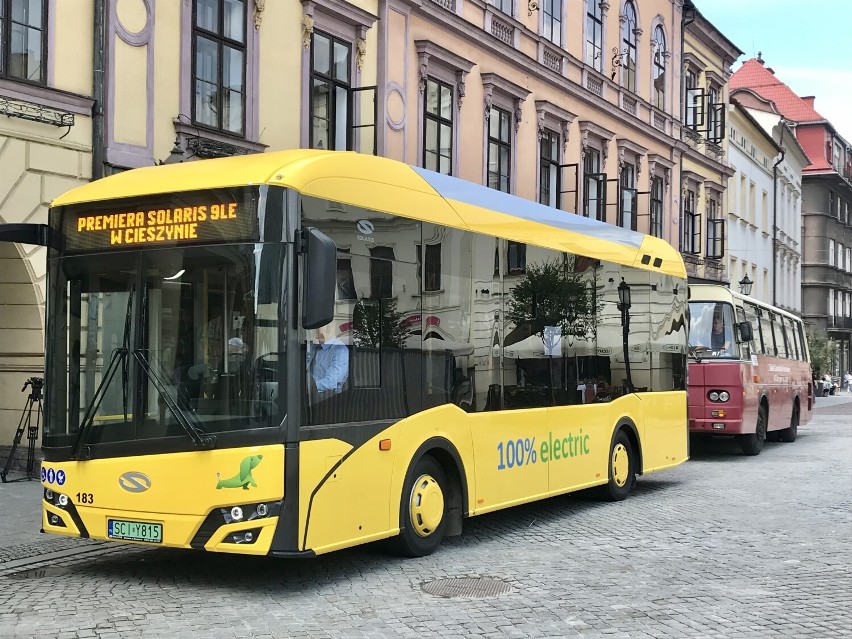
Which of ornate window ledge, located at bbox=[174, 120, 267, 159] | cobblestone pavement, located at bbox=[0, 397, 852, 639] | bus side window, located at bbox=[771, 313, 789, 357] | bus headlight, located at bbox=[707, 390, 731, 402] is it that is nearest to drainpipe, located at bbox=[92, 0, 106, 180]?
ornate window ledge, located at bbox=[174, 120, 267, 159]

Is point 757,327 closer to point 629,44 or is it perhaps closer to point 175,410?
point 629,44

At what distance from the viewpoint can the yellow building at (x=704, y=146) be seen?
123ft

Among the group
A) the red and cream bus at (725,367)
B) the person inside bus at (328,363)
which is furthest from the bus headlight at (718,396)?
the person inside bus at (328,363)

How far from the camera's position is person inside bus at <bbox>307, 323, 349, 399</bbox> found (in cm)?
755

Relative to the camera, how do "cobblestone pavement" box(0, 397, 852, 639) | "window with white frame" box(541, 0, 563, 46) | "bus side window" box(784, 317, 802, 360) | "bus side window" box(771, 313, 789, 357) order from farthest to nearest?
"window with white frame" box(541, 0, 563, 46) < "bus side window" box(784, 317, 802, 360) < "bus side window" box(771, 313, 789, 357) < "cobblestone pavement" box(0, 397, 852, 639)

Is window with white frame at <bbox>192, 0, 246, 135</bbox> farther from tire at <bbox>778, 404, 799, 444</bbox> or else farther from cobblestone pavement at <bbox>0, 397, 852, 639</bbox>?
tire at <bbox>778, 404, 799, 444</bbox>

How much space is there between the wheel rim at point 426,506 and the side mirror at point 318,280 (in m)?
2.04

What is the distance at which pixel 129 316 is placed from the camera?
24.8ft

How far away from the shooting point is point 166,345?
743 cm

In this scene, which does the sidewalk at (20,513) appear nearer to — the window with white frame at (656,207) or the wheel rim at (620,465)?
the wheel rim at (620,465)

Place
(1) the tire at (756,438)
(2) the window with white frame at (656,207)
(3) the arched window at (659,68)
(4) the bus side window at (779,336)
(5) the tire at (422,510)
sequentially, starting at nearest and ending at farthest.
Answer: (5) the tire at (422,510), (1) the tire at (756,438), (4) the bus side window at (779,336), (2) the window with white frame at (656,207), (3) the arched window at (659,68)

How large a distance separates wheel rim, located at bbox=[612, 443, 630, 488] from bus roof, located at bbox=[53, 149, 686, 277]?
2526mm

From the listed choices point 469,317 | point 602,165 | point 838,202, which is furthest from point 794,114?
point 469,317

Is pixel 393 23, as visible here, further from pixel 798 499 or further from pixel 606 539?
pixel 606 539
